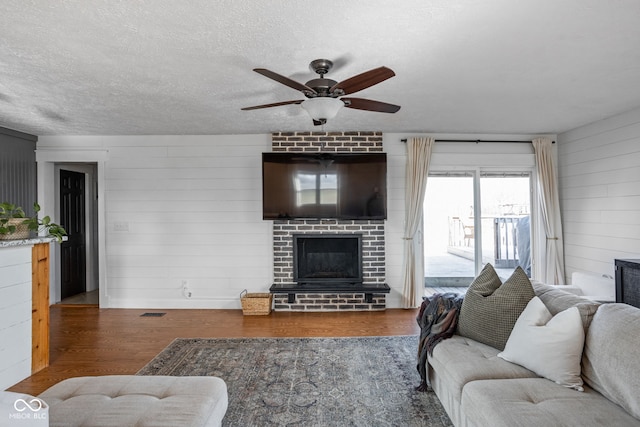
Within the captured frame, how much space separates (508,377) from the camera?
1781 mm

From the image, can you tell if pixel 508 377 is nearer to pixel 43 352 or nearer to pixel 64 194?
pixel 43 352

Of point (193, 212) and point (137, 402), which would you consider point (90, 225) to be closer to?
point (193, 212)

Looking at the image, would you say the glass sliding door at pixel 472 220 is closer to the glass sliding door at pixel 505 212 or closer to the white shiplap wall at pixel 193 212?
the glass sliding door at pixel 505 212

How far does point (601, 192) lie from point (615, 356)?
3315 millimetres

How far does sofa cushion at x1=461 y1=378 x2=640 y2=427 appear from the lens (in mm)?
1391

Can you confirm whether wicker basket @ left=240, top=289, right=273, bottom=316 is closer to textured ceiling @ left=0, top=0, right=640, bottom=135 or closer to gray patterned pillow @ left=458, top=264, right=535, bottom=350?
textured ceiling @ left=0, top=0, right=640, bottom=135

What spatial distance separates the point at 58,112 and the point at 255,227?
251 cm

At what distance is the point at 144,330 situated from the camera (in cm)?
382

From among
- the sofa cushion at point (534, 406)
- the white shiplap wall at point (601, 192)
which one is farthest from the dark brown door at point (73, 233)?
the white shiplap wall at point (601, 192)

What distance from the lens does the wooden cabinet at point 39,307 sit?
281 centimetres

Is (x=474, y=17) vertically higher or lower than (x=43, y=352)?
higher

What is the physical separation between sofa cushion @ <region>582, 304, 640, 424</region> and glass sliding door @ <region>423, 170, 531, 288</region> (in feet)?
10.1

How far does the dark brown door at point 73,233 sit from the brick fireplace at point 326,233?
3.28m

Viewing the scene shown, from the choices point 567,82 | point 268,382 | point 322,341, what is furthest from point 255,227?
Result: point 567,82
